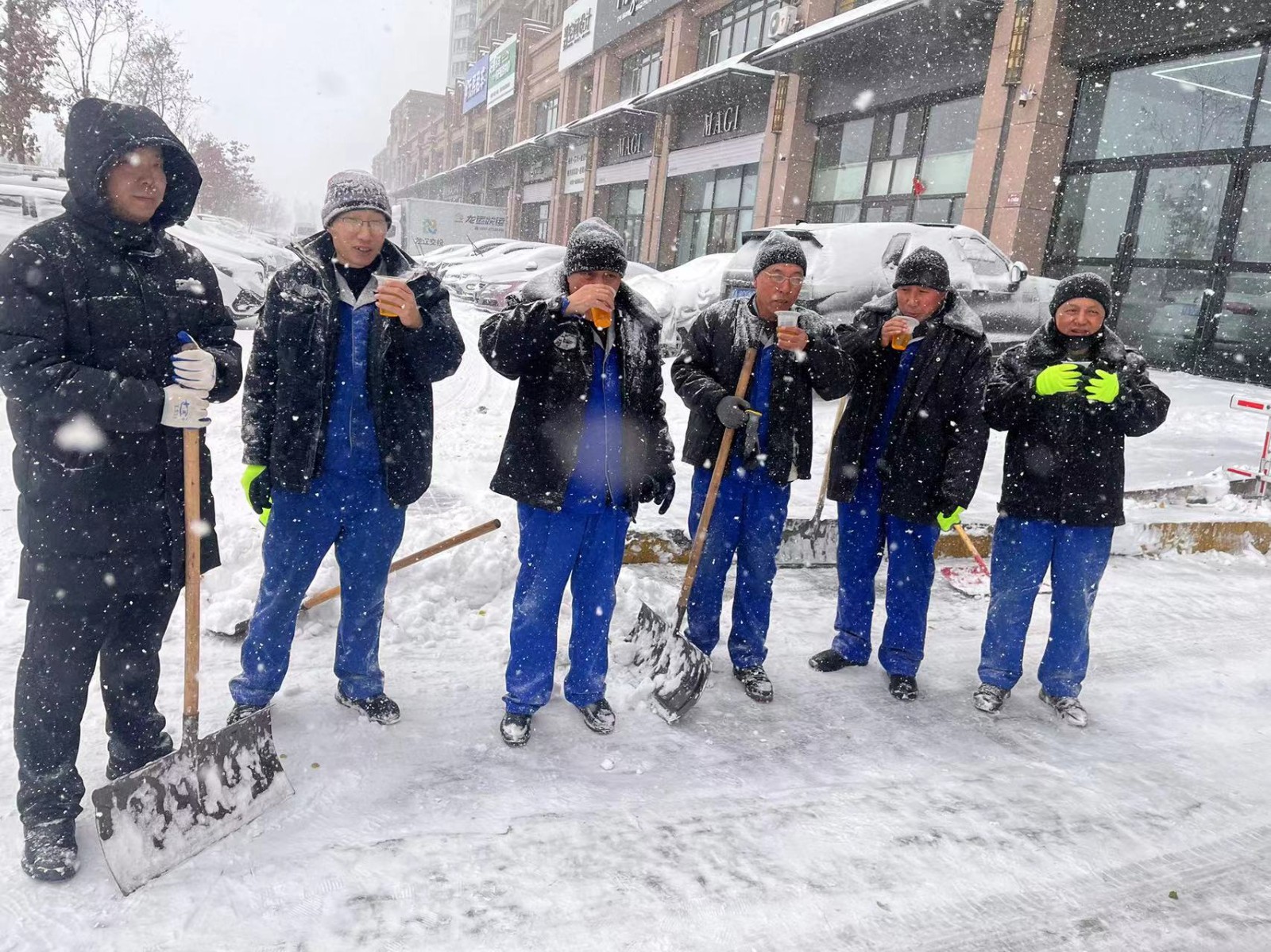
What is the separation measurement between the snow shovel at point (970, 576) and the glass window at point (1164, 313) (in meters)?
8.50

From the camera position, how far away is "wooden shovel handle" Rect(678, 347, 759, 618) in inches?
135

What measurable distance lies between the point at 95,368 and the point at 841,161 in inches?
731

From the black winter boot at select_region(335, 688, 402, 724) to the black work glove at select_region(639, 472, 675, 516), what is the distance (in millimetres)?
1255

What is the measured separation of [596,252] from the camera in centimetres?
289

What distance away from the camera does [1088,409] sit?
3.43 metres

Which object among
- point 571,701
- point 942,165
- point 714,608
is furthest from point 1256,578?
point 942,165

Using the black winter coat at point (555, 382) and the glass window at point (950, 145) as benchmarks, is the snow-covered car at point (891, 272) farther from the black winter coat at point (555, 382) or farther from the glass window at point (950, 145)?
the black winter coat at point (555, 382)

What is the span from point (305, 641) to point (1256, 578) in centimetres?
615

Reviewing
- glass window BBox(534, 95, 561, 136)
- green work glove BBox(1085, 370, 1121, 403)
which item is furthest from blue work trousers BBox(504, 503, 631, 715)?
glass window BBox(534, 95, 561, 136)

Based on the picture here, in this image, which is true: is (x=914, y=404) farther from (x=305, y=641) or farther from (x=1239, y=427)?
(x=1239, y=427)

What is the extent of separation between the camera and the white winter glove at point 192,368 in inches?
90.6

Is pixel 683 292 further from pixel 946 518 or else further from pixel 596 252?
pixel 596 252

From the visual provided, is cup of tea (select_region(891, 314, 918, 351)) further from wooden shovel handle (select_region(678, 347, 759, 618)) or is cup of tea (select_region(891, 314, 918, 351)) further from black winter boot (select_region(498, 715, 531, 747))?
black winter boot (select_region(498, 715, 531, 747))

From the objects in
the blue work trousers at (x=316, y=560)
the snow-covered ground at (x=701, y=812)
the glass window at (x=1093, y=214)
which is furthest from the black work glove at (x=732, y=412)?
the glass window at (x=1093, y=214)
